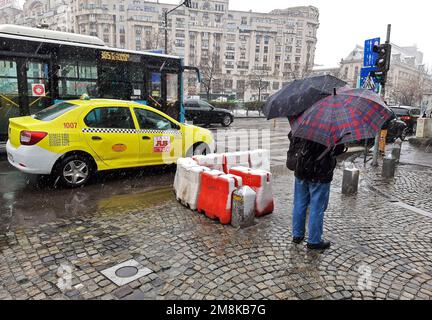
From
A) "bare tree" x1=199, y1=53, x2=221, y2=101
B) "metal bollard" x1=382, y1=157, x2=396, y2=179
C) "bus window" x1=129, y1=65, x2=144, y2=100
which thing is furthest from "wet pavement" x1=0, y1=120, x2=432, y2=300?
"bare tree" x1=199, y1=53, x2=221, y2=101

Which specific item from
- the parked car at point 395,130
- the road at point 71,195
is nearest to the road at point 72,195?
the road at point 71,195

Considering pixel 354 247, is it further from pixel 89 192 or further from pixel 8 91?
pixel 8 91

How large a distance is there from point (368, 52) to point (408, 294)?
834 cm

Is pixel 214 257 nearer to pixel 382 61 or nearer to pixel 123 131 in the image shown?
pixel 123 131

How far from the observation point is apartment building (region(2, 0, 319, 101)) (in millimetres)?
102062

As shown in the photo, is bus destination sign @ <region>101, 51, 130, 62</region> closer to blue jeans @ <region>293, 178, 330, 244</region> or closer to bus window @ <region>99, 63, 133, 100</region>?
bus window @ <region>99, 63, 133, 100</region>

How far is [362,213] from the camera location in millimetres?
5754

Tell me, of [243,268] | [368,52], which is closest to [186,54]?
[368,52]

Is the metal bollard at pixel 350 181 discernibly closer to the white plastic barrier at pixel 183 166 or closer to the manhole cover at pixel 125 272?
the white plastic barrier at pixel 183 166

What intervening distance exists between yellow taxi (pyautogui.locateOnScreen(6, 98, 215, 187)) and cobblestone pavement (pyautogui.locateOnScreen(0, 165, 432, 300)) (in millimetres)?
1589

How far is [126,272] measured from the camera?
3.62 meters

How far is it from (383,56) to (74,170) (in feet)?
26.3

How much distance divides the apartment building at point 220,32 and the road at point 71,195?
85.9 meters

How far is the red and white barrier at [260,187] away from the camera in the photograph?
17.4ft
